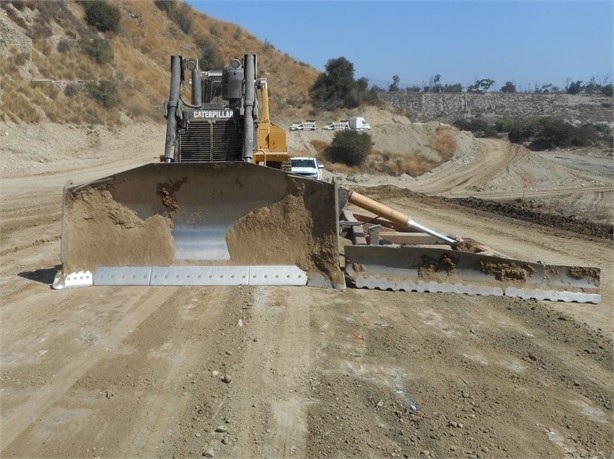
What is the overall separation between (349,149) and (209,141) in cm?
3240

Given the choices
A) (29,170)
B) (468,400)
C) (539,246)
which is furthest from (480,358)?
(29,170)

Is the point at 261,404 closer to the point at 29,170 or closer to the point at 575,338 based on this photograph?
the point at 575,338

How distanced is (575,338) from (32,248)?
8.25 metres

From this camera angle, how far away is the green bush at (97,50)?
3982cm

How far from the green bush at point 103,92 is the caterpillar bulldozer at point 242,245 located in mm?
29873

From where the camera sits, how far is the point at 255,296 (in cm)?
739

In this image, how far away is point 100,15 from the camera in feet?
159

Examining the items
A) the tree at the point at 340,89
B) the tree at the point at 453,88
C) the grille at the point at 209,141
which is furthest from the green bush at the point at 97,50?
the tree at the point at 453,88

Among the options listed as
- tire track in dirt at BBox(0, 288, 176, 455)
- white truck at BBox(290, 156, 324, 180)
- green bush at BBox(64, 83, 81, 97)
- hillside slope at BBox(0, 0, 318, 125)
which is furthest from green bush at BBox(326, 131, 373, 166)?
tire track in dirt at BBox(0, 288, 176, 455)

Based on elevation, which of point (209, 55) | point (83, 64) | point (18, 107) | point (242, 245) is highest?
point (209, 55)

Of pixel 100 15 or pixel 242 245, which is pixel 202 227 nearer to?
pixel 242 245

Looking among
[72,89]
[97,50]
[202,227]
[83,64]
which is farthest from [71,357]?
[97,50]

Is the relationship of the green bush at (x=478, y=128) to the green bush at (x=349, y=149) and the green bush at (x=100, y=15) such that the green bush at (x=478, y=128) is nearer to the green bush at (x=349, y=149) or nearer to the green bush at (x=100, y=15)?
the green bush at (x=349, y=149)

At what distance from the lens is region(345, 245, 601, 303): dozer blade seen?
25.6 ft
